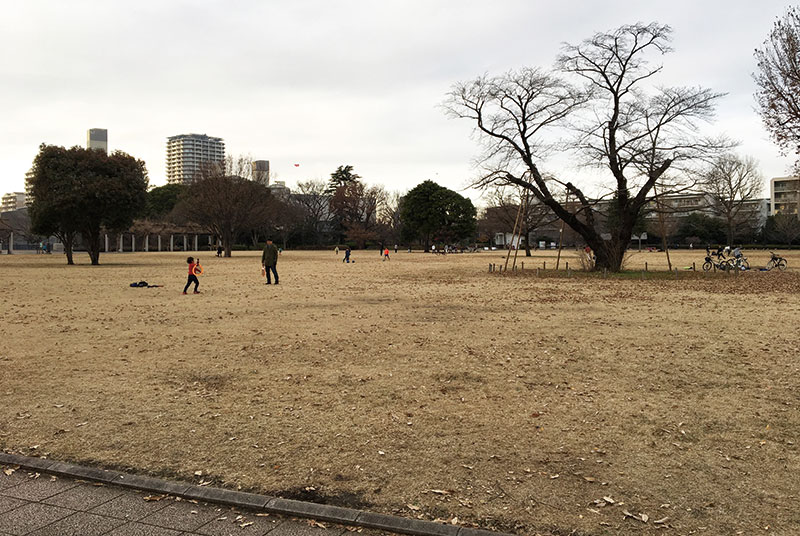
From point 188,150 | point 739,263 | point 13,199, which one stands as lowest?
point 739,263

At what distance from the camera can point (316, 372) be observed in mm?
6742

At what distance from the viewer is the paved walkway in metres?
3.04

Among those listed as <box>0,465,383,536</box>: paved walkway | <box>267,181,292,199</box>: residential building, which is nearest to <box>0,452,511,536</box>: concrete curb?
<box>0,465,383,536</box>: paved walkway

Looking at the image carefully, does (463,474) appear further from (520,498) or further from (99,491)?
(99,491)

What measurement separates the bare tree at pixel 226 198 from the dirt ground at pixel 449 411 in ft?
119

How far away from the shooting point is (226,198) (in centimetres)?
4641

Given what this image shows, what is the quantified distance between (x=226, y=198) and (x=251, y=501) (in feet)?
149

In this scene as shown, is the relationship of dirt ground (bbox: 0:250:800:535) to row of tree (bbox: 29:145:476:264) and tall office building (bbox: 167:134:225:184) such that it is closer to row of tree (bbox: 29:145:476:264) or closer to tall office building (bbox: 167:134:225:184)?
row of tree (bbox: 29:145:476:264)

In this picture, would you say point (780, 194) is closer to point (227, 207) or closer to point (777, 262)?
point (777, 262)

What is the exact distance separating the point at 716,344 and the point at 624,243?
1883 centimetres

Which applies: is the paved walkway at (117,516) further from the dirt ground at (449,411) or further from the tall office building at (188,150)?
the tall office building at (188,150)

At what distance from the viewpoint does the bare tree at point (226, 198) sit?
152 ft

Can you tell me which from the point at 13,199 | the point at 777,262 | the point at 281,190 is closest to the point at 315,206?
the point at 281,190

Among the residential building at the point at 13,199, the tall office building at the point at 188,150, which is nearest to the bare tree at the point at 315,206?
the tall office building at the point at 188,150
